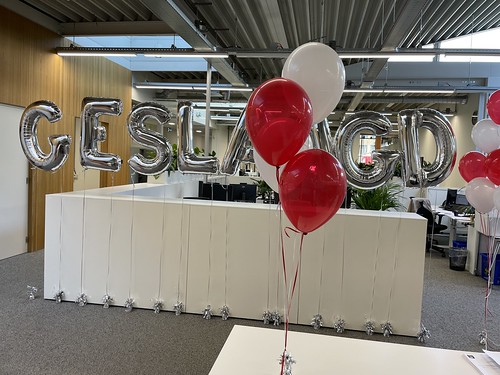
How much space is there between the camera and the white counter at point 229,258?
3.55m

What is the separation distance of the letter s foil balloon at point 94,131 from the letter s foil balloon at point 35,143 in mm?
185

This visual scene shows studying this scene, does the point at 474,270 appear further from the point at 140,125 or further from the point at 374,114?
the point at 140,125

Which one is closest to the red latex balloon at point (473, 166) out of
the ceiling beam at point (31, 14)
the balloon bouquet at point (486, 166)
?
the balloon bouquet at point (486, 166)

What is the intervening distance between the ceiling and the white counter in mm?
2307

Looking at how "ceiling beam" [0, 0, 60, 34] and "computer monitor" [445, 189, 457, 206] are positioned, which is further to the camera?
"computer monitor" [445, 189, 457, 206]

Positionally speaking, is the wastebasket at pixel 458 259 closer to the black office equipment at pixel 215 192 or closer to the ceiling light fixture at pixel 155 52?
the black office equipment at pixel 215 192

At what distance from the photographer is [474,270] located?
5.80m

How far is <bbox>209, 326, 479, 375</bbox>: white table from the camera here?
152 centimetres

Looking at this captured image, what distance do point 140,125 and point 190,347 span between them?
6.37ft

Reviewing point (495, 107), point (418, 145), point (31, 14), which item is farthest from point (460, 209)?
point (31, 14)

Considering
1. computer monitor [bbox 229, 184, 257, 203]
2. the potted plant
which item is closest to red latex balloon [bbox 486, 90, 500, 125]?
the potted plant

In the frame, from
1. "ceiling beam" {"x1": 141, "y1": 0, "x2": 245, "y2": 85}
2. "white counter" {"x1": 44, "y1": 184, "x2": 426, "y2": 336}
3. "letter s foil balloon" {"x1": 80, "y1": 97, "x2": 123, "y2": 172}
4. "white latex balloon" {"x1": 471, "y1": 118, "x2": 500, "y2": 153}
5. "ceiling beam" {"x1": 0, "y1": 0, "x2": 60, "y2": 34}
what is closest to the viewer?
"white latex balloon" {"x1": 471, "y1": 118, "x2": 500, "y2": 153}

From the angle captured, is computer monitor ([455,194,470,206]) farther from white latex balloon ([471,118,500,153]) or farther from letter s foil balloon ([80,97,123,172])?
letter s foil balloon ([80,97,123,172])

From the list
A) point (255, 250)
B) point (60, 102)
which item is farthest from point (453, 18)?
point (60, 102)
